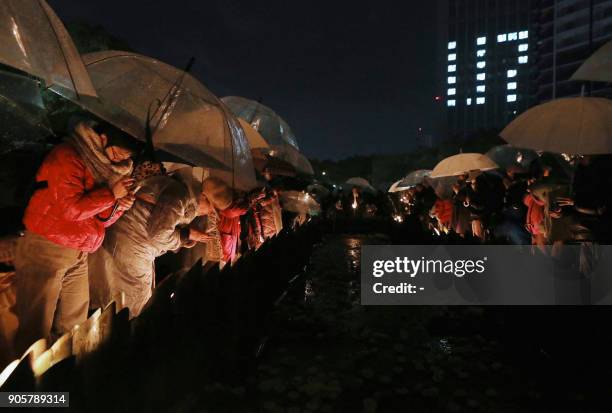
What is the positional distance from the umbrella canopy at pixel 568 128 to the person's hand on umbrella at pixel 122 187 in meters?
4.77

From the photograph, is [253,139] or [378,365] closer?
[378,365]

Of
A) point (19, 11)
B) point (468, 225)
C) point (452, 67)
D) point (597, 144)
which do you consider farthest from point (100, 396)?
point (452, 67)

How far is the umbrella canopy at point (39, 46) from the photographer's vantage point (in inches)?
89.3

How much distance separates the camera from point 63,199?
10.4ft

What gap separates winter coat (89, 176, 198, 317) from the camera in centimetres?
400

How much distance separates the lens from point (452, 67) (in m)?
105

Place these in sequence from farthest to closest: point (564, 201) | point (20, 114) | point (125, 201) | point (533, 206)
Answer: point (533, 206) → point (564, 201) → point (20, 114) → point (125, 201)

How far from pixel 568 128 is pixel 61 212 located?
571cm

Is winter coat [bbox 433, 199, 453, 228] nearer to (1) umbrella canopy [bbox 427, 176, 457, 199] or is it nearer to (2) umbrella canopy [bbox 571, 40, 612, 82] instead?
(1) umbrella canopy [bbox 427, 176, 457, 199]

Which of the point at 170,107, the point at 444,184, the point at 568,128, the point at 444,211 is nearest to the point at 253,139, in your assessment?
the point at 170,107

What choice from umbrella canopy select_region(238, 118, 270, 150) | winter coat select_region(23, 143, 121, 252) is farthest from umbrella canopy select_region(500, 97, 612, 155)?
winter coat select_region(23, 143, 121, 252)
